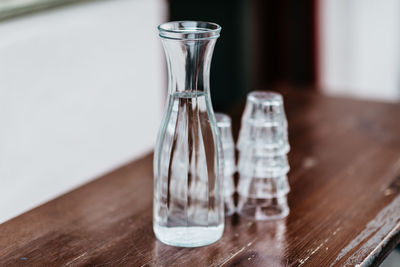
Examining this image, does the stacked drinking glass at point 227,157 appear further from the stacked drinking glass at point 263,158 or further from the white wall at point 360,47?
the white wall at point 360,47

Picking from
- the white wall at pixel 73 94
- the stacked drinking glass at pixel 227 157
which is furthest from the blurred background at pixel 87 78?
the stacked drinking glass at pixel 227 157

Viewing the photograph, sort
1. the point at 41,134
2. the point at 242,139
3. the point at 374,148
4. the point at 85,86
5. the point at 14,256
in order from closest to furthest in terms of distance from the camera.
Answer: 1. the point at 14,256
2. the point at 242,139
3. the point at 374,148
4. the point at 41,134
5. the point at 85,86

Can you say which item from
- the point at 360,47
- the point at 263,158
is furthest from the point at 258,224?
the point at 360,47

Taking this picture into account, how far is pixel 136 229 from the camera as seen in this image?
85cm

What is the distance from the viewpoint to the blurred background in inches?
62.2

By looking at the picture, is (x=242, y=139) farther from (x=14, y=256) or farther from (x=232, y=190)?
(x=14, y=256)

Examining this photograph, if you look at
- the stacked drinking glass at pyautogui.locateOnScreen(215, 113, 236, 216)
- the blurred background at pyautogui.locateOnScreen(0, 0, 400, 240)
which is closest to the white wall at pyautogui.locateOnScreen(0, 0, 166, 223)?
the blurred background at pyautogui.locateOnScreen(0, 0, 400, 240)

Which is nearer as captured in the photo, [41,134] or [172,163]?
[172,163]

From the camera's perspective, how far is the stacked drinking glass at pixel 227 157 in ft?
2.87

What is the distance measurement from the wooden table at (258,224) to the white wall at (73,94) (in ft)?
2.04

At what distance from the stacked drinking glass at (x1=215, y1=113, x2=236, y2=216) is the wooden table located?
0.03 metres

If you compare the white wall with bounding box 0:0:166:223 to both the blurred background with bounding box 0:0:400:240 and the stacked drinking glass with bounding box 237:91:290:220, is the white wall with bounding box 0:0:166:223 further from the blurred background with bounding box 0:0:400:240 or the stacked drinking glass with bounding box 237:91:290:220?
the stacked drinking glass with bounding box 237:91:290:220

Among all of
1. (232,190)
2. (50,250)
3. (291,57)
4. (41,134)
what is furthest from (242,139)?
(291,57)

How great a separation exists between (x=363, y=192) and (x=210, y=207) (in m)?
0.30
